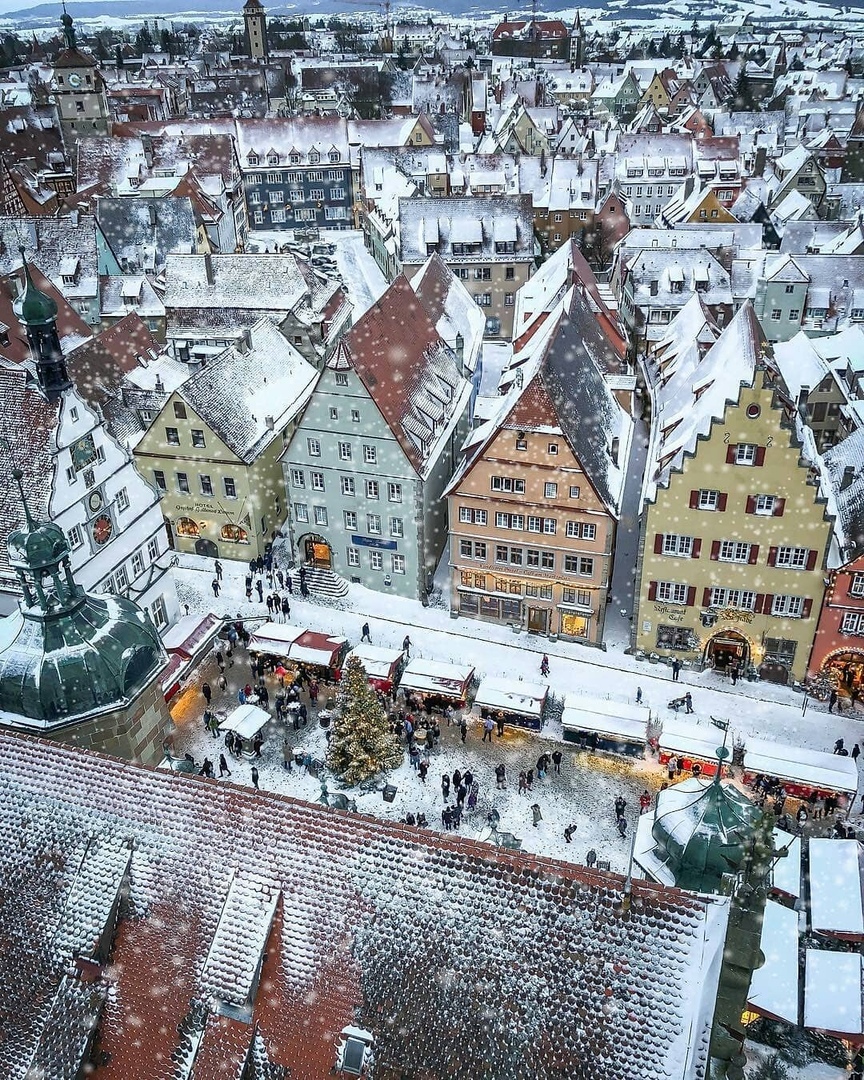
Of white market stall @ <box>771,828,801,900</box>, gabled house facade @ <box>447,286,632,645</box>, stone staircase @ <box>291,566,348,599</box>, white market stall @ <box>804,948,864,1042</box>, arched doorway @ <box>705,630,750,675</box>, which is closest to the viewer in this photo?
white market stall @ <box>804,948,864,1042</box>

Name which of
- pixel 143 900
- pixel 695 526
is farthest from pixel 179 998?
pixel 695 526

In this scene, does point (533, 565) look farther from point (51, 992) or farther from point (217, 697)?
point (51, 992)

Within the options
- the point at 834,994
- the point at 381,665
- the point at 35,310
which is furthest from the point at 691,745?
the point at 35,310

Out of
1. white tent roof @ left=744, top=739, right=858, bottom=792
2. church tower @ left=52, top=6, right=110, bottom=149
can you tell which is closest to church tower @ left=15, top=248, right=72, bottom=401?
white tent roof @ left=744, top=739, right=858, bottom=792

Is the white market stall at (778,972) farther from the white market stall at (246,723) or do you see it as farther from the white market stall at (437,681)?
the white market stall at (246,723)

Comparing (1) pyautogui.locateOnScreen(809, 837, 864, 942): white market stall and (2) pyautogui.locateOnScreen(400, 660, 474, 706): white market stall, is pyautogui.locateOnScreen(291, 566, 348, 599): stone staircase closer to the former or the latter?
(2) pyautogui.locateOnScreen(400, 660, 474, 706): white market stall

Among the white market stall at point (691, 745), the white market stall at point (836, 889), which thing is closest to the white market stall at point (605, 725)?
the white market stall at point (691, 745)
